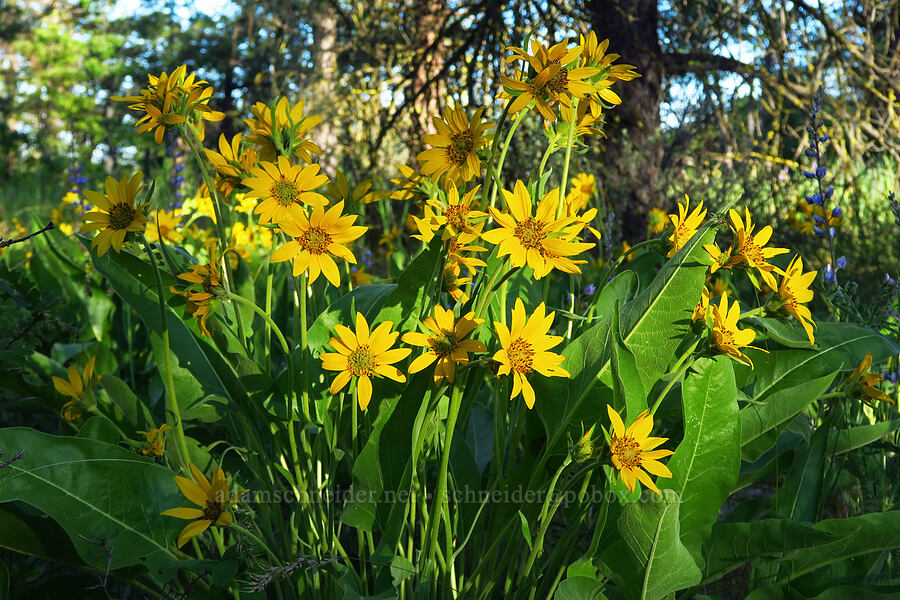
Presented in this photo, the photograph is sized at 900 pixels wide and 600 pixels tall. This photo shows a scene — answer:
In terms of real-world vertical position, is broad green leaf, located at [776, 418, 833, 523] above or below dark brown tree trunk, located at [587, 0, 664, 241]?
below

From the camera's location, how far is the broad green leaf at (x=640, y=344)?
978 mm

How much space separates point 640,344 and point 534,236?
303 millimetres

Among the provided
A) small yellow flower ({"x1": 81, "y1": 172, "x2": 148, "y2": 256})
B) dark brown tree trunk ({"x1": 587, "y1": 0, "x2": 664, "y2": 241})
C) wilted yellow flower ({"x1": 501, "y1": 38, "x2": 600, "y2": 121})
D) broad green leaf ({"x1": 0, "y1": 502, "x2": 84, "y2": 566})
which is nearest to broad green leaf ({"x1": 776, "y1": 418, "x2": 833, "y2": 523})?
wilted yellow flower ({"x1": 501, "y1": 38, "x2": 600, "y2": 121})

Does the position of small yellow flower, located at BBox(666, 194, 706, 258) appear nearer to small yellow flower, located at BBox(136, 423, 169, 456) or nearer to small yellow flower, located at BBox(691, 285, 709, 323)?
small yellow flower, located at BBox(691, 285, 709, 323)

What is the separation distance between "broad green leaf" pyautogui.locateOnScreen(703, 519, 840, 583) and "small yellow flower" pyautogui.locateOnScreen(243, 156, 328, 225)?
782 mm

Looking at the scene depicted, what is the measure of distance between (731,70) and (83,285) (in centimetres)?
304

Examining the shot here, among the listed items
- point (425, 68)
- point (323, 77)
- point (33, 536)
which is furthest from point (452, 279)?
point (323, 77)

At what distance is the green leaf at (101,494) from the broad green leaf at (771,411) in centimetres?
95

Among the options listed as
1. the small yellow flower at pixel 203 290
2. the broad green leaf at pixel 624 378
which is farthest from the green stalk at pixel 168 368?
the broad green leaf at pixel 624 378

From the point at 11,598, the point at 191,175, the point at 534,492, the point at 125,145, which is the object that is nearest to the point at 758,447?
the point at 534,492

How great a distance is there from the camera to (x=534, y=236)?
2.79 feet

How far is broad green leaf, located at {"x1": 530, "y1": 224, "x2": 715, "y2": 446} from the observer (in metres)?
0.98

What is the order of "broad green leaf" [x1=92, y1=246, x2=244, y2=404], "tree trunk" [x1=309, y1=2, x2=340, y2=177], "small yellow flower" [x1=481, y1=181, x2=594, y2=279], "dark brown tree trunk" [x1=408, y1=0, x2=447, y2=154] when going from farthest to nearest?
"tree trunk" [x1=309, y1=2, x2=340, y2=177] → "dark brown tree trunk" [x1=408, y1=0, x2=447, y2=154] → "broad green leaf" [x1=92, y1=246, x2=244, y2=404] → "small yellow flower" [x1=481, y1=181, x2=594, y2=279]

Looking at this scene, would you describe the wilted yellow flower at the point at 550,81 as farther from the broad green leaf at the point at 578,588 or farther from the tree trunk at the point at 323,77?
the tree trunk at the point at 323,77
